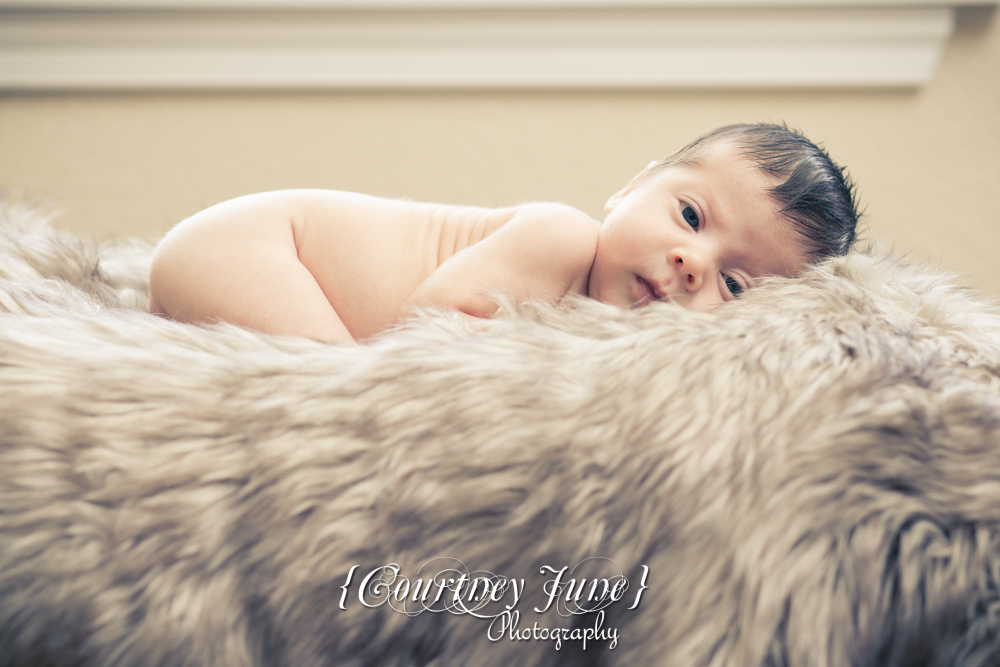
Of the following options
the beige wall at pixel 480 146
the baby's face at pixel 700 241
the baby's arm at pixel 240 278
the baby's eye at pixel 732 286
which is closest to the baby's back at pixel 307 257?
the baby's arm at pixel 240 278

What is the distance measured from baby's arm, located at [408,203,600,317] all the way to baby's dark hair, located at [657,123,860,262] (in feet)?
0.66

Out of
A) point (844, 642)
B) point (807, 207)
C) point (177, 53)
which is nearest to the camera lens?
point (844, 642)

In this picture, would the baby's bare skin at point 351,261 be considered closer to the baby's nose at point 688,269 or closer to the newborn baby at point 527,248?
the newborn baby at point 527,248

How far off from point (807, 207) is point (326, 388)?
1.99ft

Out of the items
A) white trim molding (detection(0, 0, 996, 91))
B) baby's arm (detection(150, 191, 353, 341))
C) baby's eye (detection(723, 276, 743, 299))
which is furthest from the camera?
white trim molding (detection(0, 0, 996, 91))

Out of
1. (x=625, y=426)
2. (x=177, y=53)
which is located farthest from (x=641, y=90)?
(x=625, y=426)

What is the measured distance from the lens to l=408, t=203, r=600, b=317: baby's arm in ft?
2.33

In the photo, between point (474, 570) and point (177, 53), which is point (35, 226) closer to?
point (177, 53)

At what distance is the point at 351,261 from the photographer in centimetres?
79

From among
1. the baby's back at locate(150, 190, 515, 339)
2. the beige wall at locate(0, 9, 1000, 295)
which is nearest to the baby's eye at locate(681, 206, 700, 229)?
the baby's back at locate(150, 190, 515, 339)

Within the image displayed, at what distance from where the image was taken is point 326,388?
1.52 feet

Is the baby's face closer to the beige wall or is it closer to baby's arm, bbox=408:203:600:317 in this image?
baby's arm, bbox=408:203:600:317

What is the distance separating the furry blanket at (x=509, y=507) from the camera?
37 cm

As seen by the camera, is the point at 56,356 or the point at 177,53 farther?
the point at 177,53
